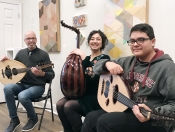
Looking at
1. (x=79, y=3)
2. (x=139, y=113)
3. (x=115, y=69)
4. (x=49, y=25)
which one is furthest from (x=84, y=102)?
(x=49, y=25)

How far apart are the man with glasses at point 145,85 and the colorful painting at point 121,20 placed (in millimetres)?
629

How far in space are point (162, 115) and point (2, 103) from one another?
347 centimetres

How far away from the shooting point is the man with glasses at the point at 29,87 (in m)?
2.41

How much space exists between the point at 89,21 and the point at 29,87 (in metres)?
1.09

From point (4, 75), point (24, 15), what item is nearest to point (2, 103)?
point (4, 75)

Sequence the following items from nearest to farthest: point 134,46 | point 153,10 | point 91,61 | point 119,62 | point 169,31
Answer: point 134,46 < point 119,62 < point 169,31 < point 153,10 < point 91,61

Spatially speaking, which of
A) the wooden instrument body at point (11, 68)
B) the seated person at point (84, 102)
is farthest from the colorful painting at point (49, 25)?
the seated person at point (84, 102)

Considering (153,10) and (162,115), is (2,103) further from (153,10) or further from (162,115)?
(162,115)

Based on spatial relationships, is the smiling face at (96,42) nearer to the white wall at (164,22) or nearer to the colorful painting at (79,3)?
the white wall at (164,22)

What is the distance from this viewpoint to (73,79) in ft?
6.08

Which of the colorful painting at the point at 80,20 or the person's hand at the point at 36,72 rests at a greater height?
the colorful painting at the point at 80,20

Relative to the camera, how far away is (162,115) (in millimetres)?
1032

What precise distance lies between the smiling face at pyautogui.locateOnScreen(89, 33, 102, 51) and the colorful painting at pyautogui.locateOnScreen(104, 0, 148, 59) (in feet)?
0.67

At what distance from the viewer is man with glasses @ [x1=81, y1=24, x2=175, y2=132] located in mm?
1198
